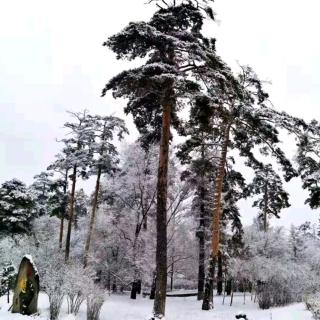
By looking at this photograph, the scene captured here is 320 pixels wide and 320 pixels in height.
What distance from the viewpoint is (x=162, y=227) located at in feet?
46.9

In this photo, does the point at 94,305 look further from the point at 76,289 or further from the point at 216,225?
the point at 216,225

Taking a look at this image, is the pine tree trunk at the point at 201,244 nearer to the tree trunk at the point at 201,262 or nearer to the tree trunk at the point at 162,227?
the tree trunk at the point at 201,262

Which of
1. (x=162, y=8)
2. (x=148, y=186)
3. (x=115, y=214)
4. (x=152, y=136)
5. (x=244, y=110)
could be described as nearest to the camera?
(x=162, y=8)

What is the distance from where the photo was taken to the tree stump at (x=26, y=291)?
14.4 m

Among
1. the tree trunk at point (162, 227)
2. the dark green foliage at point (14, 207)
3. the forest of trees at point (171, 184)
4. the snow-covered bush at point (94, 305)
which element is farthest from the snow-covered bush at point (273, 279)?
the dark green foliage at point (14, 207)

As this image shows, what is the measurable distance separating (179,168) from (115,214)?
651cm

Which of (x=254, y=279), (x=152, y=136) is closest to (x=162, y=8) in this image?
(x=152, y=136)

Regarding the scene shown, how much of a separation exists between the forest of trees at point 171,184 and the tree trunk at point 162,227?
35mm

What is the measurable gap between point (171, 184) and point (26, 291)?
1579 cm

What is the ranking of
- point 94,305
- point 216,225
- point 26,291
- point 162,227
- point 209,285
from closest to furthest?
point 162,227 → point 26,291 → point 94,305 → point 209,285 → point 216,225

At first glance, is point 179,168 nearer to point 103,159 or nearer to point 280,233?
point 103,159

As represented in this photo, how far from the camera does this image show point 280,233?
1580 inches

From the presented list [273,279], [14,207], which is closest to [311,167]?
[273,279]

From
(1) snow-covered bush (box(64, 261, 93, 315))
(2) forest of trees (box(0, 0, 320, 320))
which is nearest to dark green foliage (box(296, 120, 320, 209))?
(2) forest of trees (box(0, 0, 320, 320))
